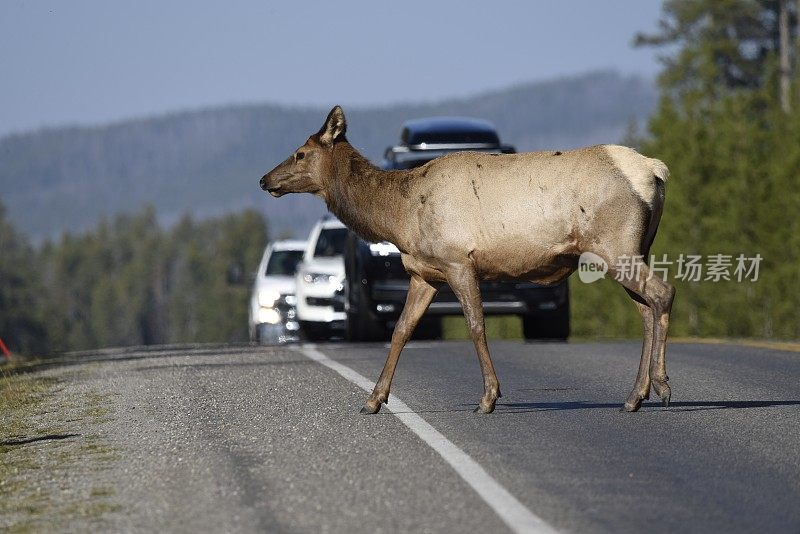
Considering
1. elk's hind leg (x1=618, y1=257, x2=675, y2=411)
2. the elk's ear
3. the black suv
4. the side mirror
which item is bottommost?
the side mirror

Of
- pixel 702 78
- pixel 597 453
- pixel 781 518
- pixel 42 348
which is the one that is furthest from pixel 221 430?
pixel 42 348

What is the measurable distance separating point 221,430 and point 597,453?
275 cm

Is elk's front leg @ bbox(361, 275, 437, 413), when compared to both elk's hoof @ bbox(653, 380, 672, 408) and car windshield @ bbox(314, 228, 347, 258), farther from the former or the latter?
car windshield @ bbox(314, 228, 347, 258)

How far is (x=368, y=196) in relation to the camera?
12031mm

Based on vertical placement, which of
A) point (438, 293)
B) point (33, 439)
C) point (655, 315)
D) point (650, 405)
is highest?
point (655, 315)

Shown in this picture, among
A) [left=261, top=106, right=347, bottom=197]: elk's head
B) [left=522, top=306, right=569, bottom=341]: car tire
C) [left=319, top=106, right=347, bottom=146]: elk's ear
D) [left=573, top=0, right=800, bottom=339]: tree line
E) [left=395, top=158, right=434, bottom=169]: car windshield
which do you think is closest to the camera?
[left=319, top=106, right=347, bottom=146]: elk's ear

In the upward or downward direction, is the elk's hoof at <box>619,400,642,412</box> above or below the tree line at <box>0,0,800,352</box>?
above

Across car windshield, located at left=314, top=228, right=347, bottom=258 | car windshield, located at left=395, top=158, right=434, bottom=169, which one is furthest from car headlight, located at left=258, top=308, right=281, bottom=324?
car windshield, located at left=395, top=158, right=434, bottom=169

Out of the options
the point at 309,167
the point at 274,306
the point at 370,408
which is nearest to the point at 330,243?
the point at 274,306

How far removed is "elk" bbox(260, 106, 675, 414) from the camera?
37.1ft

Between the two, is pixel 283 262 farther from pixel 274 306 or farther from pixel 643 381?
pixel 643 381

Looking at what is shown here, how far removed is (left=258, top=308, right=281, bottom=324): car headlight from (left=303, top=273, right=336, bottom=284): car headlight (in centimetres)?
323

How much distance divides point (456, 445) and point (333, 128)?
343 cm

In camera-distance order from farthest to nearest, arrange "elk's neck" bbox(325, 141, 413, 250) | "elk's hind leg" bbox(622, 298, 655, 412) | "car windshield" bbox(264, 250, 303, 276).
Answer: "car windshield" bbox(264, 250, 303, 276)
"elk's neck" bbox(325, 141, 413, 250)
"elk's hind leg" bbox(622, 298, 655, 412)
